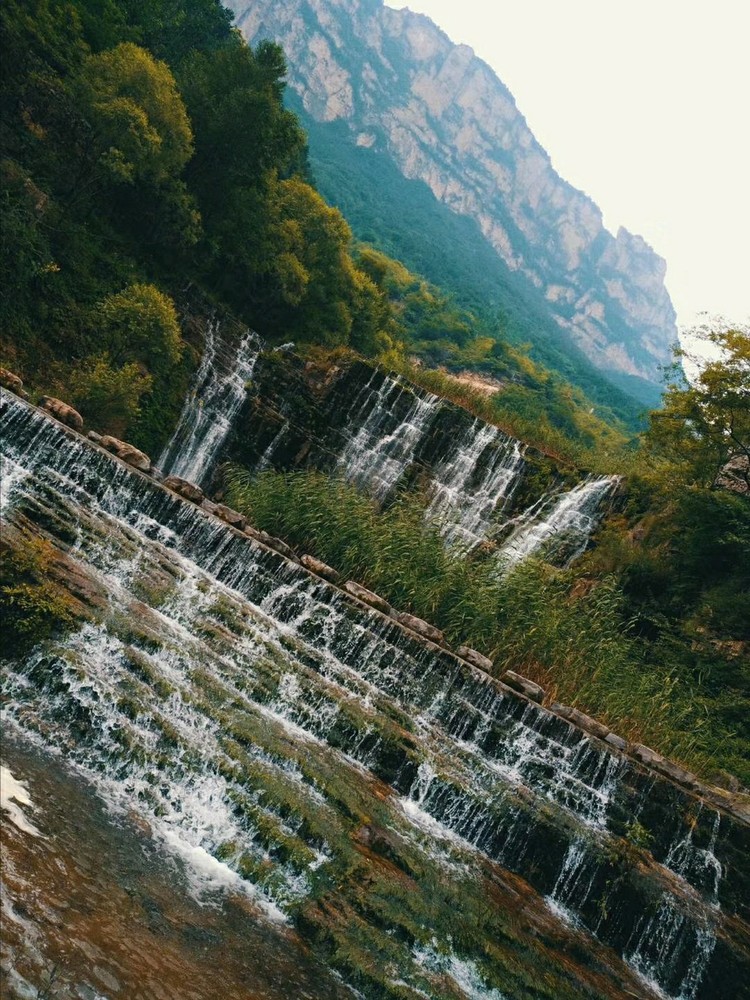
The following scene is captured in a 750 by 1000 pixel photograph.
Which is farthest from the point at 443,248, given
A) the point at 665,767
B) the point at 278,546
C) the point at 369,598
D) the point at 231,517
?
the point at 665,767

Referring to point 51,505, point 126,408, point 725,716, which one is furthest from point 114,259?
point 725,716

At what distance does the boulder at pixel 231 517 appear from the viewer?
48.9ft

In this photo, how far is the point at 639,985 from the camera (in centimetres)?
802

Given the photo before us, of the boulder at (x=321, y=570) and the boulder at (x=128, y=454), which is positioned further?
the boulder at (x=128, y=454)

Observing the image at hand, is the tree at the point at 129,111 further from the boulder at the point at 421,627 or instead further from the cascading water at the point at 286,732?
the boulder at the point at 421,627

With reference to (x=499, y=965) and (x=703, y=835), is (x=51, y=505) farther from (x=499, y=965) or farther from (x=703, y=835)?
(x=703, y=835)

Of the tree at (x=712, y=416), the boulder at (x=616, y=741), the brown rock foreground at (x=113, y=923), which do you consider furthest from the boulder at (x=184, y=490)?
the tree at (x=712, y=416)

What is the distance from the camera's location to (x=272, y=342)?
93.8ft

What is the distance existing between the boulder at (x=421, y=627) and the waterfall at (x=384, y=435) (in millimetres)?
10360

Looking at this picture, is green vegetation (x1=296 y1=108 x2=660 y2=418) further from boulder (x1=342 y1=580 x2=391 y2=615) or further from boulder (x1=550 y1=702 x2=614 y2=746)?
boulder (x1=550 y1=702 x2=614 y2=746)

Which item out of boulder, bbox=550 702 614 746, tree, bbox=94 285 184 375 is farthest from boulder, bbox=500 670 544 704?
tree, bbox=94 285 184 375

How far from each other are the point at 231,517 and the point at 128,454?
2.65 metres

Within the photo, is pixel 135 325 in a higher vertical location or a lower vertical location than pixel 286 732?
higher

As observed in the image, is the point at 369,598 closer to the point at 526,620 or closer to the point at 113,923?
the point at 526,620
